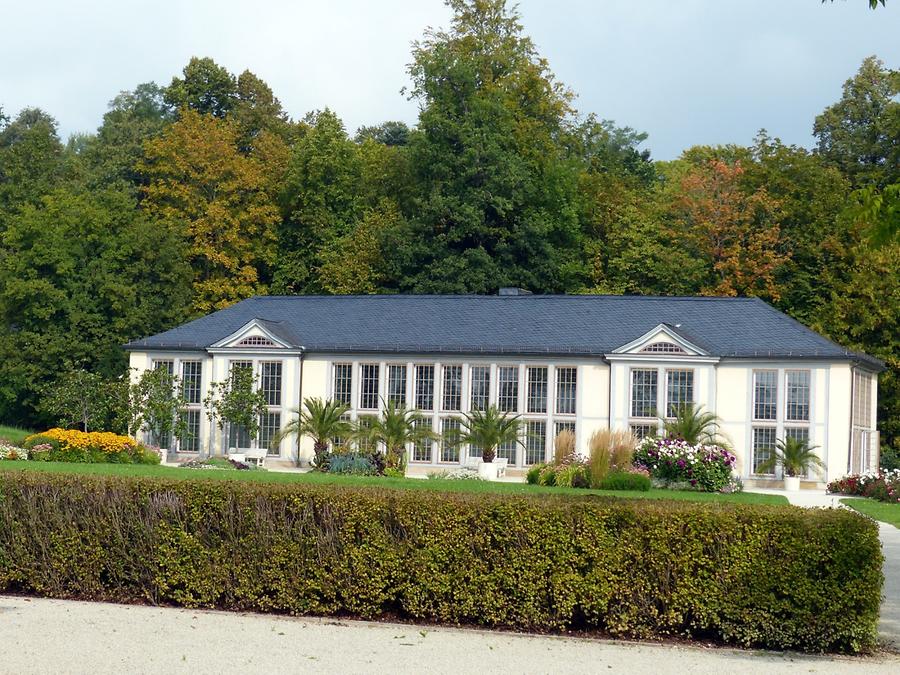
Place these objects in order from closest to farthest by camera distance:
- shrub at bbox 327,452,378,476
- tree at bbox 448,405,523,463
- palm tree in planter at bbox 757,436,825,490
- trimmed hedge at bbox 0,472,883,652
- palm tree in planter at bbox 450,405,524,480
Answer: trimmed hedge at bbox 0,472,883,652, shrub at bbox 327,452,378,476, palm tree in planter at bbox 757,436,825,490, palm tree in planter at bbox 450,405,524,480, tree at bbox 448,405,523,463

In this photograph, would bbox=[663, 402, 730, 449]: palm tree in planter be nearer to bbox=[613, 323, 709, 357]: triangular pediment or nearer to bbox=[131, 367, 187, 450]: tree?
bbox=[613, 323, 709, 357]: triangular pediment

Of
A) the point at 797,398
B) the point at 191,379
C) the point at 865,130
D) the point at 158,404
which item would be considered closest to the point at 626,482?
the point at 797,398

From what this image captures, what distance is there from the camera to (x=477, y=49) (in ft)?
178

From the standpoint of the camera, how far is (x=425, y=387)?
36906mm

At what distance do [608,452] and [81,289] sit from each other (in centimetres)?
2605

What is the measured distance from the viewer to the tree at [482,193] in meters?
47.8

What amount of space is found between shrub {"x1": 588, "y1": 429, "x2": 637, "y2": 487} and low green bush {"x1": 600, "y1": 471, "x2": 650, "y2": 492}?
18 cm

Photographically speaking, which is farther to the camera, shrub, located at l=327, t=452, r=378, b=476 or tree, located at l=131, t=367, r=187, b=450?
tree, located at l=131, t=367, r=187, b=450

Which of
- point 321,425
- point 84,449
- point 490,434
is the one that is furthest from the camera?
point 321,425

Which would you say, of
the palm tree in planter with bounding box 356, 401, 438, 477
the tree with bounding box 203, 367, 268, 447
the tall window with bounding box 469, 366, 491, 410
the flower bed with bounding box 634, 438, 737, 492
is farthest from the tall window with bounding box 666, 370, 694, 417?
the tree with bounding box 203, 367, 268, 447

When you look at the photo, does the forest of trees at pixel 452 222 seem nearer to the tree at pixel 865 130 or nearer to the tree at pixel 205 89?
the tree at pixel 865 130

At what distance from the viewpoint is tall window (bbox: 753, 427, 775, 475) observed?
34312 millimetres

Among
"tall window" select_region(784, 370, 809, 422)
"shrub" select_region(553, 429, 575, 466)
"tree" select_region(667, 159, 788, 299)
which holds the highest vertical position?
"tree" select_region(667, 159, 788, 299)

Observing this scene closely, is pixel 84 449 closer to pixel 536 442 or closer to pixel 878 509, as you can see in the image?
pixel 536 442
